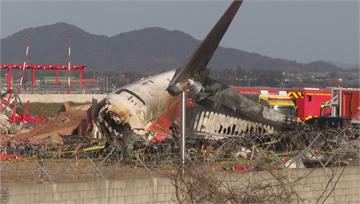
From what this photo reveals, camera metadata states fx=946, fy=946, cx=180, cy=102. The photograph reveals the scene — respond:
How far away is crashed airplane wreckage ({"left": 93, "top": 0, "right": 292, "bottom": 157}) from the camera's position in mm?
23234

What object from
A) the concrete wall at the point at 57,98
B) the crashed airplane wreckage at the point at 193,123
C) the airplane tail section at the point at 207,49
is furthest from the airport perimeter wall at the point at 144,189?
the concrete wall at the point at 57,98

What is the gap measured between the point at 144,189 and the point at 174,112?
9428mm

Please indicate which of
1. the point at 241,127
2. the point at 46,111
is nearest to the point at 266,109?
the point at 241,127

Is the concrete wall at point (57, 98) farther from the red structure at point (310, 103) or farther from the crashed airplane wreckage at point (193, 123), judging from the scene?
the crashed airplane wreckage at point (193, 123)

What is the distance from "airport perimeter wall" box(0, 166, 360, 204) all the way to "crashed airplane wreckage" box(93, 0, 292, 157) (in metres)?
5.72

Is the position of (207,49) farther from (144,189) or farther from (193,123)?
(144,189)

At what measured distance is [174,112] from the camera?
24375mm

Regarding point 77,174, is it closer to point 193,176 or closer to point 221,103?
point 193,176

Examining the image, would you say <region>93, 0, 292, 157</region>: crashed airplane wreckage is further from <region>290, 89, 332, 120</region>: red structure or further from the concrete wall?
the concrete wall

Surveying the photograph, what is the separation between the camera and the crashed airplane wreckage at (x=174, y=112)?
76.2 feet

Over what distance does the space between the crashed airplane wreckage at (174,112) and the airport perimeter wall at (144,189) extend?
5.72 m

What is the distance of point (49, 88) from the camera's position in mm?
67625

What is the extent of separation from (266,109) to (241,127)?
1.05 meters

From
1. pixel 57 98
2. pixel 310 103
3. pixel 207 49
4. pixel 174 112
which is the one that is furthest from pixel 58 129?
pixel 57 98
